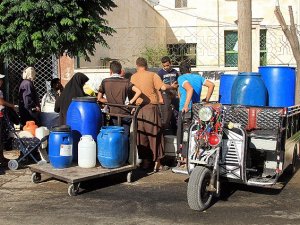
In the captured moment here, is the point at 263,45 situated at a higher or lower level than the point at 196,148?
higher

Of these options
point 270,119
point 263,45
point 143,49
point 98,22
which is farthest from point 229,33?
point 270,119

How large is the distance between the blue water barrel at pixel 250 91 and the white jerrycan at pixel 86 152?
2.19 m

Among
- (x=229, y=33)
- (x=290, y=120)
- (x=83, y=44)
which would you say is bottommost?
(x=290, y=120)

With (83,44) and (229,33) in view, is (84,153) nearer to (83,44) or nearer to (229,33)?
(83,44)

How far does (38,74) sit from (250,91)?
6.55m

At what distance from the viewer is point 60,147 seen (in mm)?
6520

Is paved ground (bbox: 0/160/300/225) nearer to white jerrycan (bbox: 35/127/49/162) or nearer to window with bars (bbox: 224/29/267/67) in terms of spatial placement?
white jerrycan (bbox: 35/127/49/162)

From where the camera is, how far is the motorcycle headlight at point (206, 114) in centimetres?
578

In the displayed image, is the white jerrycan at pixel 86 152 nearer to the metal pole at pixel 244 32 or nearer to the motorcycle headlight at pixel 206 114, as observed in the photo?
the motorcycle headlight at pixel 206 114

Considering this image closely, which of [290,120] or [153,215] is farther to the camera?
[290,120]

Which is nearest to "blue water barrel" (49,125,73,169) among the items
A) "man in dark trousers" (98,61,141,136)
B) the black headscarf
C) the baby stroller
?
the baby stroller

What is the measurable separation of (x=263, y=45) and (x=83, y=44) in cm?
1360

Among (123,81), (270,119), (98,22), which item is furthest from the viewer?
(98,22)

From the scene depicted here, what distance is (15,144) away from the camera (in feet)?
26.6
